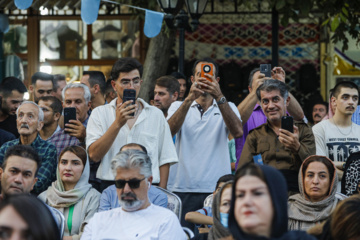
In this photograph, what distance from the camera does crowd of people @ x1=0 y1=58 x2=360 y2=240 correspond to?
543 centimetres

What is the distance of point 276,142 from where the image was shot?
6.46 metres

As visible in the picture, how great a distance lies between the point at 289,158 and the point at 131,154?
5.31ft

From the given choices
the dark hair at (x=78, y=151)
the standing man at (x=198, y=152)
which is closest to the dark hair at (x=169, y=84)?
the standing man at (x=198, y=152)

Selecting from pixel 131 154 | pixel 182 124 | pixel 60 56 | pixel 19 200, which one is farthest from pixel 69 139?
pixel 60 56

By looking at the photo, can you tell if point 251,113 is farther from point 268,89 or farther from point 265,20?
point 265,20

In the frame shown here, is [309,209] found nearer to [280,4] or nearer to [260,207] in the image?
[260,207]

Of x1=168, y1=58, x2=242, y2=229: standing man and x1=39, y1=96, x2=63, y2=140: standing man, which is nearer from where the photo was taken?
x1=168, y1=58, x2=242, y2=229: standing man

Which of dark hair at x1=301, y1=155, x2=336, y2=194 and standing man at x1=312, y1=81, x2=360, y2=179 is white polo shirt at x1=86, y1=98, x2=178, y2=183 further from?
standing man at x1=312, y1=81, x2=360, y2=179

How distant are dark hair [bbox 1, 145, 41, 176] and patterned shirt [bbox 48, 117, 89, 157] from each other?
82cm

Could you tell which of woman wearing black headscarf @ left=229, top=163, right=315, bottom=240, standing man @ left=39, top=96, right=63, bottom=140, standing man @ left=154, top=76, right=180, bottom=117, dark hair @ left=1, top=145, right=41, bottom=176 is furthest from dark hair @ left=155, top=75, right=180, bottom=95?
woman wearing black headscarf @ left=229, top=163, right=315, bottom=240

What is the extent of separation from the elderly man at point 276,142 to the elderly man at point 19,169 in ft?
5.90

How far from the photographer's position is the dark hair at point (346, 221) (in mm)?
4172

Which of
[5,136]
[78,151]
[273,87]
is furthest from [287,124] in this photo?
[5,136]

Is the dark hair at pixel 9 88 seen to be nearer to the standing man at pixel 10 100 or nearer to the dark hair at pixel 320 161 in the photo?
the standing man at pixel 10 100
